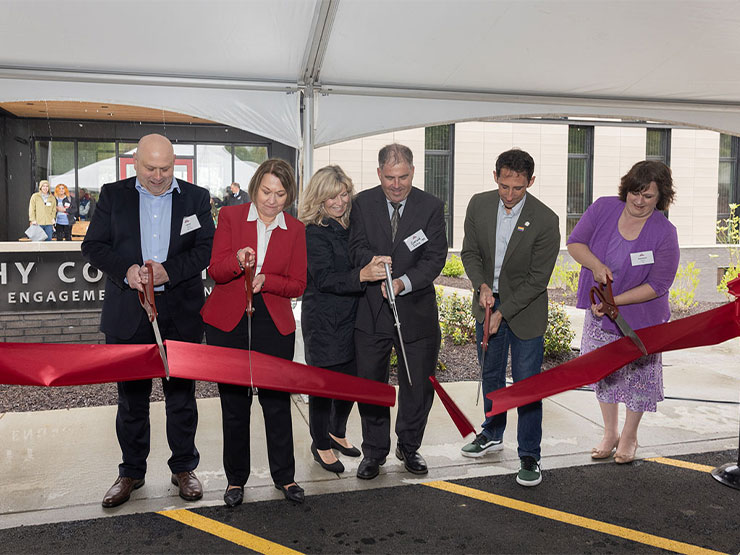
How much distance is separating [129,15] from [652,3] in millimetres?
3501

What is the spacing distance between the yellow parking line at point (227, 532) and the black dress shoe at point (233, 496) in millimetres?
148

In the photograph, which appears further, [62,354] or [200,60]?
[200,60]

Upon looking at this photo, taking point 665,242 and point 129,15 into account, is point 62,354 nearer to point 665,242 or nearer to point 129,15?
point 129,15

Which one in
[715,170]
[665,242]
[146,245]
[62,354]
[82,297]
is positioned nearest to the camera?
[62,354]

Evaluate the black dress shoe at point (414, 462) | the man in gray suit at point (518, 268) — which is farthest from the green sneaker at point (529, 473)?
the black dress shoe at point (414, 462)

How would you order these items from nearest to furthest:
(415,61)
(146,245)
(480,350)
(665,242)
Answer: (146,245), (665,242), (480,350), (415,61)

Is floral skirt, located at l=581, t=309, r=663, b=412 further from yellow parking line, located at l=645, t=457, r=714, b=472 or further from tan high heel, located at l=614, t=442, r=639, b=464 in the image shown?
yellow parking line, located at l=645, t=457, r=714, b=472

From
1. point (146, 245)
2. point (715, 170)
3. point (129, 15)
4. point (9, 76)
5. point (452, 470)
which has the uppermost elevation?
point (715, 170)

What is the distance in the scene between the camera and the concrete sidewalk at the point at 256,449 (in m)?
3.42

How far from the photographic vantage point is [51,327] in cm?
716

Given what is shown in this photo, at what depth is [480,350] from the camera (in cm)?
394

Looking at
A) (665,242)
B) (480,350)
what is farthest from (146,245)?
(665,242)

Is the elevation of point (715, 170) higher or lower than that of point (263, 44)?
higher

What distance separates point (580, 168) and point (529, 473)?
675 inches
